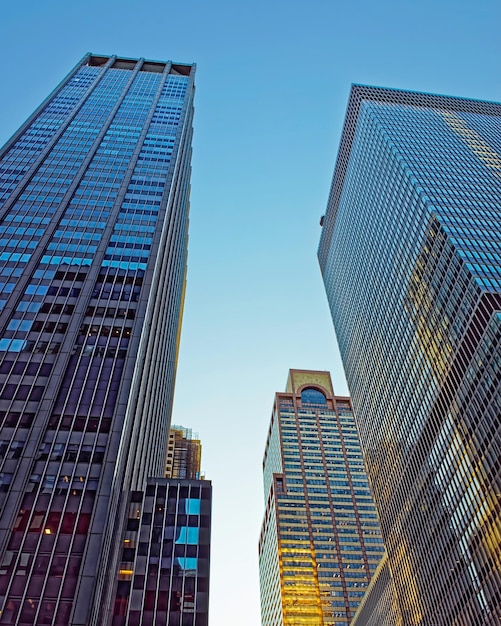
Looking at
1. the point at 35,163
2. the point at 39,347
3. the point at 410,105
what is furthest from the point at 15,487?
the point at 410,105

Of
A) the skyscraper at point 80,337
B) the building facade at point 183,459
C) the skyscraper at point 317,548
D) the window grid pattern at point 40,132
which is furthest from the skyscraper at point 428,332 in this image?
the window grid pattern at point 40,132

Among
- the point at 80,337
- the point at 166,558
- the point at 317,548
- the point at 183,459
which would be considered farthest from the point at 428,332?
the point at 317,548

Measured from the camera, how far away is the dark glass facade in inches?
2007

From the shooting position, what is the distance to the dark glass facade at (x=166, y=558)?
167 feet

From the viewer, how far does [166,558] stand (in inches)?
2172

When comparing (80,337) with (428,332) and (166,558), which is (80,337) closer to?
(166,558)

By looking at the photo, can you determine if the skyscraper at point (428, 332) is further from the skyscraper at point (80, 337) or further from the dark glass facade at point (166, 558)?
the skyscraper at point (80, 337)

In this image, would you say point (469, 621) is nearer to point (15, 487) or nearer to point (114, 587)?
point (114, 587)

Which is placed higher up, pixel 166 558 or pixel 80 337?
pixel 80 337

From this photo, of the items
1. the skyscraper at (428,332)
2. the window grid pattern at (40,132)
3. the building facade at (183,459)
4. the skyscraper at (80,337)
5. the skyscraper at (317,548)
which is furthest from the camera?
the skyscraper at (317,548)

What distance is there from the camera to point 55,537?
4528cm

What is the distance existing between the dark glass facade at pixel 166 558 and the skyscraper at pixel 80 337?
2.32m

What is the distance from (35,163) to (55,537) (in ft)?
225

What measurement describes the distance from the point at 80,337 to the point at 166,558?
88.7 feet
